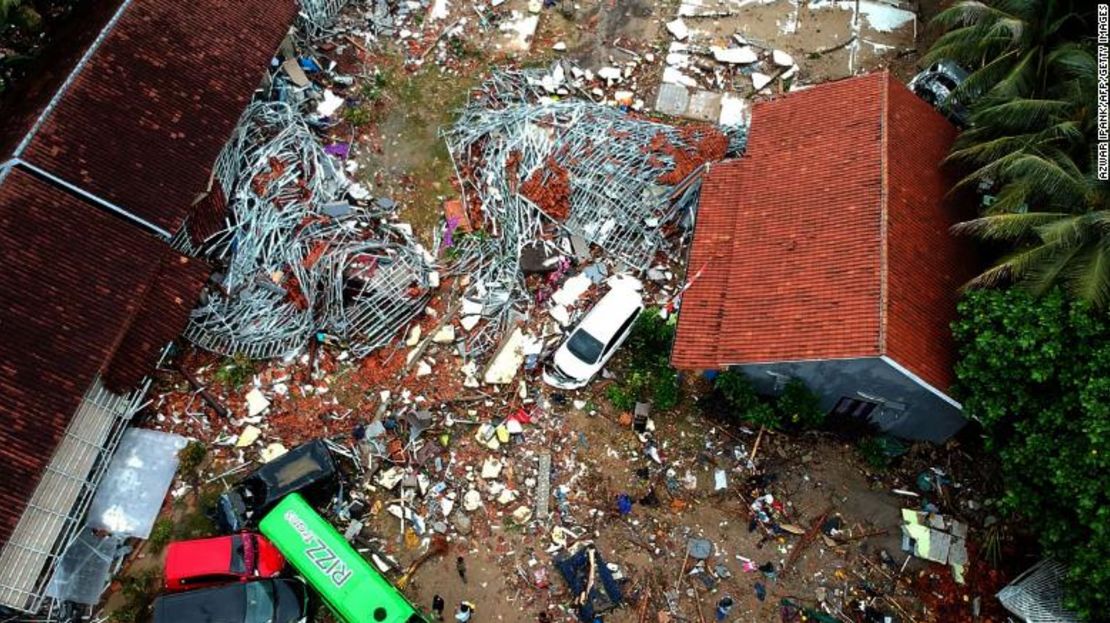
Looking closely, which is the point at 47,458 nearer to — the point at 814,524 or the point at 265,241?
the point at 265,241

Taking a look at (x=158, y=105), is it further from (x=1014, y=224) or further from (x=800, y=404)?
(x=1014, y=224)

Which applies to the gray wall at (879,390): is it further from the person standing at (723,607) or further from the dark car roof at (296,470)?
the dark car roof at (296,470)

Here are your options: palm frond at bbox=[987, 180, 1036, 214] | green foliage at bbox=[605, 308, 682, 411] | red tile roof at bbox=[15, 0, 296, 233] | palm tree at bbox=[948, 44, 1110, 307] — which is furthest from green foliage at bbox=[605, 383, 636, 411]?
red tile roof at bbox=[15, 0, 296, 233]

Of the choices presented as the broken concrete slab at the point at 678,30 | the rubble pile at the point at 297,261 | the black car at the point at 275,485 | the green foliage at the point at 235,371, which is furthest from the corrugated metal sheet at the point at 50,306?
the broken concrete slab at the point at 678,30

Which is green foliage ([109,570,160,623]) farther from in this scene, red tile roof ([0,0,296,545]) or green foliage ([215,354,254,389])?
green foliage ([215,354,254,389])

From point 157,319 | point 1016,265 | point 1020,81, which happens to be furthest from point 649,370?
point 157,319
